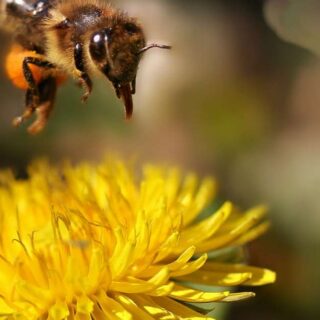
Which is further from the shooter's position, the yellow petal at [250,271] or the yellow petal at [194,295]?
the yellow petal at [250,271]

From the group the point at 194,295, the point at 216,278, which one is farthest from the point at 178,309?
the point at 216,278

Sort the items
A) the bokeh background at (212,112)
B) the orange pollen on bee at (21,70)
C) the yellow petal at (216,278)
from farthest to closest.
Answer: the bokeh background at (212,112), the orange pollen on bee at (21,70), the yellow petal at (216,278)

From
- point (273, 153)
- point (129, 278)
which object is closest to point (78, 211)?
point (129, 278)

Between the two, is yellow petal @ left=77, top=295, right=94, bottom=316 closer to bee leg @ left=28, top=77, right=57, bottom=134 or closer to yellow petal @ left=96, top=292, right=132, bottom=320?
yellow petal @ left=96, top=292, right=132, bottom=320

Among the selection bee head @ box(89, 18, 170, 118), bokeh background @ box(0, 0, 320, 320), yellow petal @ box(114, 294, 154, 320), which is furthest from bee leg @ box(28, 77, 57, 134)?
bokeh background @ box(0, 0, 320, 320)

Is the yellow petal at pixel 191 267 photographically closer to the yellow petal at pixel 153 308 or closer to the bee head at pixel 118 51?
the yellow petal at pixel 153 308

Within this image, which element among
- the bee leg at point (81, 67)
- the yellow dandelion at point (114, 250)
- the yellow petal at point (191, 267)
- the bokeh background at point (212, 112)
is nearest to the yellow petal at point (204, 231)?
the yellow dandelion at point (114, 250)
